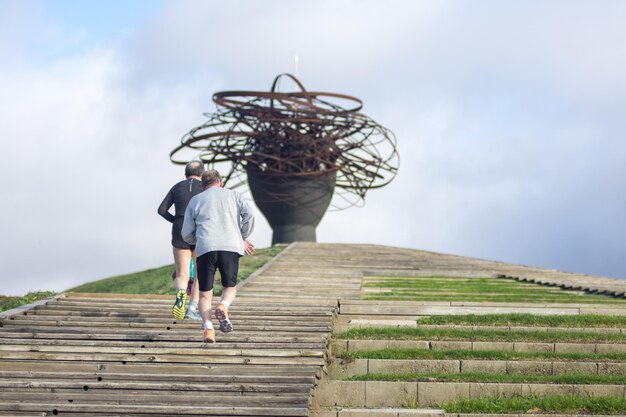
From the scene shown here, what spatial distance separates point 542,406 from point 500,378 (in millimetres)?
924

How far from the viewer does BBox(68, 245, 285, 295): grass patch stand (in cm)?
2412

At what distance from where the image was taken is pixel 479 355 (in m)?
11.5

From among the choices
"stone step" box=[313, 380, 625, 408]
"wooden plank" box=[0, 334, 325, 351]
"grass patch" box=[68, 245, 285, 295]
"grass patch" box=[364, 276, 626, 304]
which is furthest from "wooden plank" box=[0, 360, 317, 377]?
"grass patch" box=[68, 245, 285, 295]

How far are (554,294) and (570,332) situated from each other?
6.37 metres

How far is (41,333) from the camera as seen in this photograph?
40.3ft

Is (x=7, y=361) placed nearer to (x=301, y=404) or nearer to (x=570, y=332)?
(x=301, y=404)

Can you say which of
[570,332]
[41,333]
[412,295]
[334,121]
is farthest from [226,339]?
[334,121]

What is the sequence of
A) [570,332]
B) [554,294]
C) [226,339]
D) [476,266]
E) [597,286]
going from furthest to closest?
[476,266], [597,286], [554,294], [570,332], [226,339]

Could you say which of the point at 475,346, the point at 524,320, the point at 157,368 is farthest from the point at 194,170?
the point at 524,320

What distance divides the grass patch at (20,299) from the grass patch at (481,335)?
5.69 metres

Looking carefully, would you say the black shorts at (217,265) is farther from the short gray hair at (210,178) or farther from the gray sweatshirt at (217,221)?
the short gray hair at (210,178)

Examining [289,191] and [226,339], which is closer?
[226,339]

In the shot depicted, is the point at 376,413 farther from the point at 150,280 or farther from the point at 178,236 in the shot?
the point at 150,280

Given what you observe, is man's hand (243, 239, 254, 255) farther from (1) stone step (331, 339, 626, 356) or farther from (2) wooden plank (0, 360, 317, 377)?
(1) stone step (331, 339, 626, 356)
